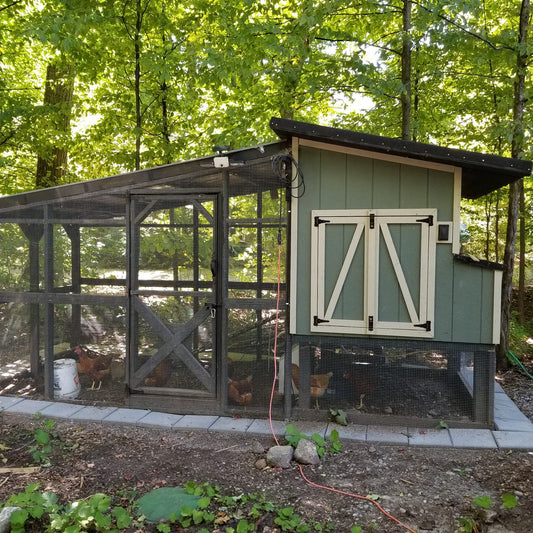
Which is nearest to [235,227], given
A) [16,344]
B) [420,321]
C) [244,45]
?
[420,321]

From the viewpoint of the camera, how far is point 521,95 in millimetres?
5676

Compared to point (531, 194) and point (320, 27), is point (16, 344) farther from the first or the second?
point (531, 194)

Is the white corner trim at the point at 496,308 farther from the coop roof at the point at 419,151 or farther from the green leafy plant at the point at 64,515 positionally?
the green leafy plant at the point at 64,515

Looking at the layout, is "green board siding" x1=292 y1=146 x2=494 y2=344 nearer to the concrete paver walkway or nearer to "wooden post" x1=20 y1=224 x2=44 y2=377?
the concrete paver walkway

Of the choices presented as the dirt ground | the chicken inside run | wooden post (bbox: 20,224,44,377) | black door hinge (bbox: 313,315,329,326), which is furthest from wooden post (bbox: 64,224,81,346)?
black door hinge (bbox: 313,315,329,326)

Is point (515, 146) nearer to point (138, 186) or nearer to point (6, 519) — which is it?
point (138, 186)

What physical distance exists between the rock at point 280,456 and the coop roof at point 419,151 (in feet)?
8.76

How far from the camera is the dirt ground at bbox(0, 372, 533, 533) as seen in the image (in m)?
2.79

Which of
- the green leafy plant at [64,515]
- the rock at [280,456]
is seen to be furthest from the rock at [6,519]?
the rock at [280,456]

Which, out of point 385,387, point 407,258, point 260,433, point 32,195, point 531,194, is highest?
point 531,194

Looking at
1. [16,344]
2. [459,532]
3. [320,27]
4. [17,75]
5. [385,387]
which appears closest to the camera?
[459,532]

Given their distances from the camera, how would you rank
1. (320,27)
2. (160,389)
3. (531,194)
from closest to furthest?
(160,389) < (320,27) < (531,194)

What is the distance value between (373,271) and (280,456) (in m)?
1.81

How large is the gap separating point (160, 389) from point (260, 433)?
1.25m
